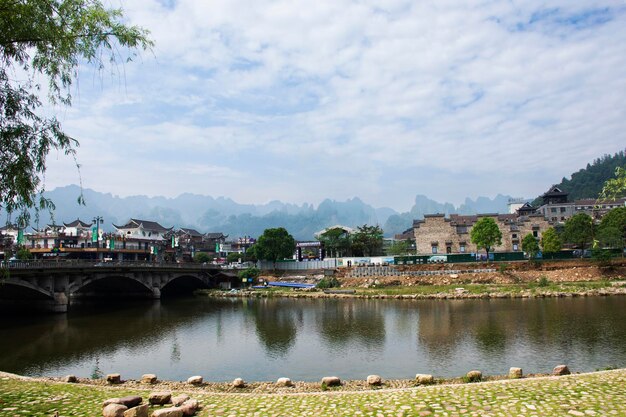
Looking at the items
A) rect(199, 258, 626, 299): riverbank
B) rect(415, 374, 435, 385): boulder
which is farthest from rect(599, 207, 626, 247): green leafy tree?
rect(415, 374, 435, 385): boulder

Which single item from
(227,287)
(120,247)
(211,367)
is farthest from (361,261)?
(211,367)

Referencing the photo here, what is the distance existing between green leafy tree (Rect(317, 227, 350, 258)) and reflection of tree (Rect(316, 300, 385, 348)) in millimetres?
50002

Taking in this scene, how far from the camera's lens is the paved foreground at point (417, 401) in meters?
10.9

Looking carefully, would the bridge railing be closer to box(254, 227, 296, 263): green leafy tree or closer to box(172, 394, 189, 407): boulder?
box(254, 227, 296, 263): green leafy tree

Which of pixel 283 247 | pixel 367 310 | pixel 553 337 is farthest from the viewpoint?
pixel 283 247

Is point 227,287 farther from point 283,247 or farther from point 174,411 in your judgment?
point 174,411

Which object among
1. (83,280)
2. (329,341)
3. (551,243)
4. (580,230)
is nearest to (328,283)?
(83,280)

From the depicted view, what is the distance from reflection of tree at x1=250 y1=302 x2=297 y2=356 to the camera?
3098 centimetres

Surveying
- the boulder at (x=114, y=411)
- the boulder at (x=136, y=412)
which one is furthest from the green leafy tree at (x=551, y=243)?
Answer: the boulder at (x=114, y=411)

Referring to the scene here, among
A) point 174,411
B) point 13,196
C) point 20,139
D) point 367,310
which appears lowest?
point 367,310

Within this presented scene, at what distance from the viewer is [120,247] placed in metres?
99.6

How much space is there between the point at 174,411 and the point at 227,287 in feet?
241

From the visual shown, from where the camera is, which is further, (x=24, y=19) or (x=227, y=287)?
(x=227, y=287)

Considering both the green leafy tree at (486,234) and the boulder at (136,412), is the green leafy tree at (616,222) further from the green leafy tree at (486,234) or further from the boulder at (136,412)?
the boulder at (136,412)
